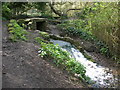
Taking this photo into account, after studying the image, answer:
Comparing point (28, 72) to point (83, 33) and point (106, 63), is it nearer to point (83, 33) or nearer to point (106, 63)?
point (106, 63)

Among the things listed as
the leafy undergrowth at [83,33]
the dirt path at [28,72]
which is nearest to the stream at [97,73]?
the leafy undergrowth at [83,33]

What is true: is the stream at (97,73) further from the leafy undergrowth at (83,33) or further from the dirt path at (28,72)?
the dirt path at (28,72)

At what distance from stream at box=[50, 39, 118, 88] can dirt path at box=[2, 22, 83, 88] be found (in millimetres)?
1705

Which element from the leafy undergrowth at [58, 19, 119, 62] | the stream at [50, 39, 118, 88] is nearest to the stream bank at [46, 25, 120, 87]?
the stream at [50, 39, 118, 88]

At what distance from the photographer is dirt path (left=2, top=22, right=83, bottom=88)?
11.9ft

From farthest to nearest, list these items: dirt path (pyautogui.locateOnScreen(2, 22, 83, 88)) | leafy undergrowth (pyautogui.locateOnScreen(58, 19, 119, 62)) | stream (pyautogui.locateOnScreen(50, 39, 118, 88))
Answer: leafy undergrowth (pyautogui.locateOnScreen(58, 19, 119, 62)) < stream (pyautogui.locateOnScreen(50, 39, 118, 88)) < dirt path (pyautogui.locateOnScreen(2, 22, 83, 88))

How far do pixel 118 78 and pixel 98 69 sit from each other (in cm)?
122

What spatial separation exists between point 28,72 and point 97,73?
152 inches

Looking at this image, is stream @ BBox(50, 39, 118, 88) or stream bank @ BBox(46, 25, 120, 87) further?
stream bank @ BBox(46, 25, 120, 87)

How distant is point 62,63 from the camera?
18.5 feet

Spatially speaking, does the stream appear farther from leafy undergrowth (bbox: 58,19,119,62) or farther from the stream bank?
leafy undergrowth (bbox: 58,19,119,62)

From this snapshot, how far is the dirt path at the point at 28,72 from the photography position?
362 centimetres

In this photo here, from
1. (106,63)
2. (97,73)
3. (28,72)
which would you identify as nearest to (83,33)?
(106,63)

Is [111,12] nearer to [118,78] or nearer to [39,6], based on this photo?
[118,78]
